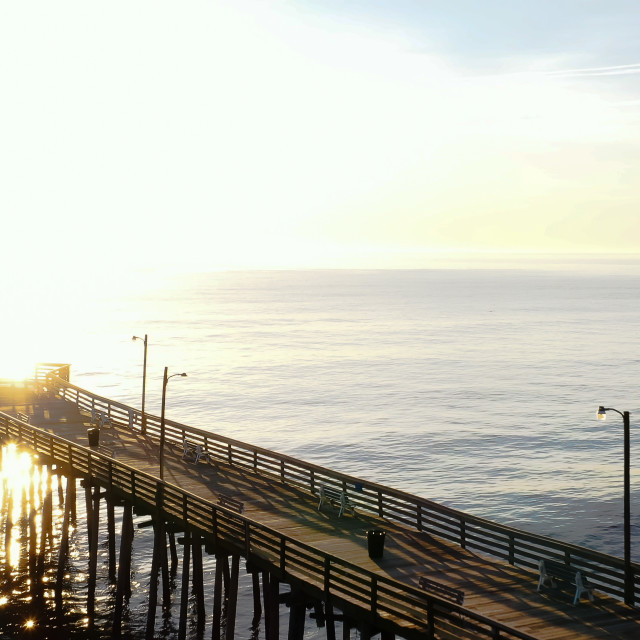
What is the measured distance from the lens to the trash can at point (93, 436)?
37.3 m

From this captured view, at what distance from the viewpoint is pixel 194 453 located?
3678 centimetres

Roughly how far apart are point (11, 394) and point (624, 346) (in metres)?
109

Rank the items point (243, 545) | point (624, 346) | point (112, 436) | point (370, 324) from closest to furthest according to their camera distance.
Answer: point (243, 545)
point (112, 436)
point (624, 346)
point (370, 324)

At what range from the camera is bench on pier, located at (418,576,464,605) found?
67.0ft

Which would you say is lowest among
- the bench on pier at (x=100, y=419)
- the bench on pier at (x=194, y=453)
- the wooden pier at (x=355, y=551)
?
the wooden pier at (x=355, y=551)

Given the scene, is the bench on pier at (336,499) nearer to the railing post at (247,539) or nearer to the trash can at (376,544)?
the trash can at (376,544)

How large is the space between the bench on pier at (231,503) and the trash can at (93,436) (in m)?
10.0

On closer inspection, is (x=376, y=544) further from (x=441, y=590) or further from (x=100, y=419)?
(x=100, y=419)

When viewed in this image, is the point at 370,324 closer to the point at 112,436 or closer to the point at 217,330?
the point at 217,330

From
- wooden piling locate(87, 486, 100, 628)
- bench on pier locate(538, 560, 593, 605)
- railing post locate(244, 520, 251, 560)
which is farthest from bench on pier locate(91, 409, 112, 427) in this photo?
bench on pier locate(538, 560, 593, 605)

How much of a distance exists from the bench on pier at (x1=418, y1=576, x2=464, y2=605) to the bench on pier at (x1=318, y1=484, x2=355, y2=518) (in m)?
7.03

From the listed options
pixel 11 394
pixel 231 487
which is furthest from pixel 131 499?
pixel 11 394

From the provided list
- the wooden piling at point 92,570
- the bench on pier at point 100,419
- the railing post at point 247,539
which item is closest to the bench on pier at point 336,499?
the railing post at point 247,539

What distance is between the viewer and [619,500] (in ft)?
167
